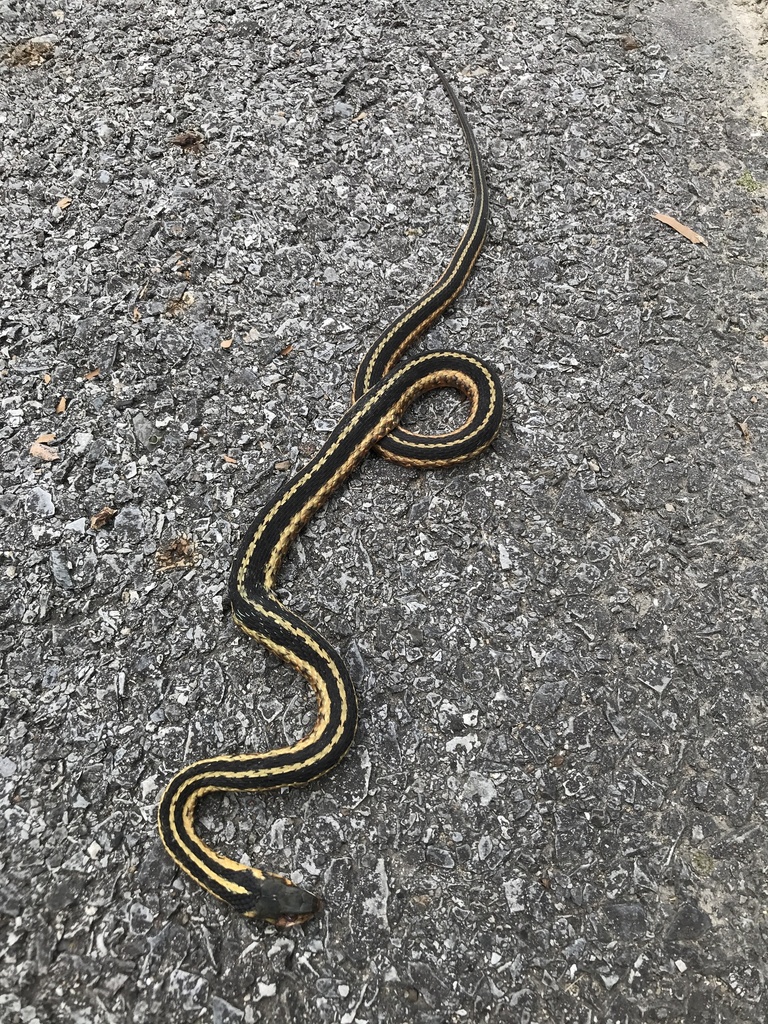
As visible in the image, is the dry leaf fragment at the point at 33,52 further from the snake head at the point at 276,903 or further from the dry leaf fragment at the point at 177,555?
the snake head at the point at 276,903

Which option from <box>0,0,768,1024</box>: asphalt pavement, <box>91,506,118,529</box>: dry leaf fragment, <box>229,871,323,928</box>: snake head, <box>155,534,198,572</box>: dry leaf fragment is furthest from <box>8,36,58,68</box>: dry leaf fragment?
<box>229,871,323,928</box>: snake head

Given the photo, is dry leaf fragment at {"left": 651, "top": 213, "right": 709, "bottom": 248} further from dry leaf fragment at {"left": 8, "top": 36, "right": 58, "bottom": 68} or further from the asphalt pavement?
dry leaf fragment at {"left": 8, "top": 36, "right": 58, "bottom": 68}

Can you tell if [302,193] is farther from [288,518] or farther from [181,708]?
[181,708]

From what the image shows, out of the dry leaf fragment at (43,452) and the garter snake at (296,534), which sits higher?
the dry leaf fragment at (43,452)

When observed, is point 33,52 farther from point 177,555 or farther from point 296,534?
point 296,534

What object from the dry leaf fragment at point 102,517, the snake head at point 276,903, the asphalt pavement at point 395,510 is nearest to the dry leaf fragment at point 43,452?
the asphalt pavement at point 395,510
